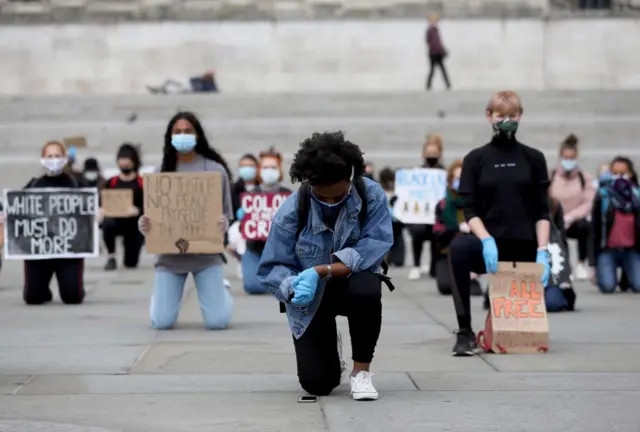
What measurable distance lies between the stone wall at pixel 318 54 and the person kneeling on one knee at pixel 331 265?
101 ft

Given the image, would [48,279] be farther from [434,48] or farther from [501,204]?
[434,48]

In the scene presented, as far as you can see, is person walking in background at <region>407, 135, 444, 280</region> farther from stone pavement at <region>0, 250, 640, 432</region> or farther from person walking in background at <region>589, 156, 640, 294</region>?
stone pavement at <region>0, 250, 640, 432</region>

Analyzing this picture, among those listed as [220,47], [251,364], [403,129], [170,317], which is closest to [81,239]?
[170,317]

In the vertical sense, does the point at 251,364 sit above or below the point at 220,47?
below

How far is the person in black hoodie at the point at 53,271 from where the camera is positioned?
14.8m

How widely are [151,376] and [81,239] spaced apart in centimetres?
544

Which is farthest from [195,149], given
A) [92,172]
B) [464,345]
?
[92,172]

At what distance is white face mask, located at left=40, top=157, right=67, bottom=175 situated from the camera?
14.9 m

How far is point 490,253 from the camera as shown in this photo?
1031 cm

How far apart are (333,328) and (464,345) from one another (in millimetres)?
1990

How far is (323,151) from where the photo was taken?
841 centimetres

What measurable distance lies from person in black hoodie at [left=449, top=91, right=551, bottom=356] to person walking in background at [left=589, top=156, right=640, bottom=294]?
216 inches

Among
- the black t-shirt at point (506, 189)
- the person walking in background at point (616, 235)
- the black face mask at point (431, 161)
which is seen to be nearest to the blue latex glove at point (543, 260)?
the black t-shirt at point (506, 189)

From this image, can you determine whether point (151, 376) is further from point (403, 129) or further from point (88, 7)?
point (88, 7)
